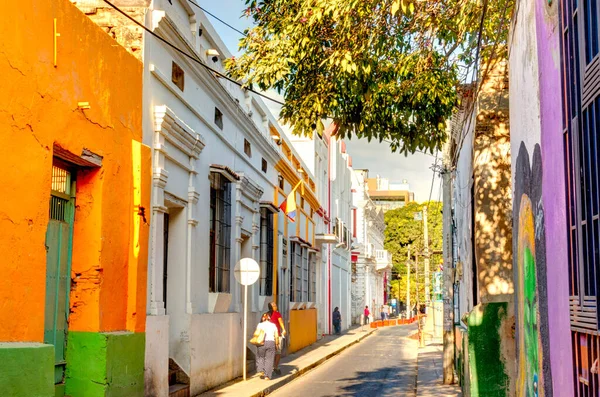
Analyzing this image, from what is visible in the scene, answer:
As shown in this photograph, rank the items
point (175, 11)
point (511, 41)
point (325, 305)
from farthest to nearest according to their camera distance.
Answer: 1. point (325, 305)
2. point (175, 11)
3. point (511, 41)

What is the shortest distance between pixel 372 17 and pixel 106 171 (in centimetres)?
392

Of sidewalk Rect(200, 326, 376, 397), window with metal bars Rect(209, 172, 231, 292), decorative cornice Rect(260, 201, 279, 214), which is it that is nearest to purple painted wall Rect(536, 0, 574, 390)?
sidewalk Rect(200, 326, 376, 397)

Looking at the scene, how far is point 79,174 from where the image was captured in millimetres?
10453

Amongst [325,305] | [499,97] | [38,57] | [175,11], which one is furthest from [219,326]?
[325,305]

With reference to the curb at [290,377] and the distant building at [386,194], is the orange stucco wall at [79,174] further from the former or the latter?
the distant building at [386,194]

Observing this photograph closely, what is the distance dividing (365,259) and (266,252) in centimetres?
3733

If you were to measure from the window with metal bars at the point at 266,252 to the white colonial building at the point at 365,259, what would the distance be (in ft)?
101

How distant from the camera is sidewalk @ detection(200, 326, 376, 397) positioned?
15.4 m

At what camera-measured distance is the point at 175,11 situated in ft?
46.1

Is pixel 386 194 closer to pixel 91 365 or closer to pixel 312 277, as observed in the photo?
pixel 312 277

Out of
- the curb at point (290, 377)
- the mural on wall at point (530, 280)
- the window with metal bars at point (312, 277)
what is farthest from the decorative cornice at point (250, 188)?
the window with metal bars at point (312, 277)

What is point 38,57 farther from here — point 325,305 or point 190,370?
point 325,305

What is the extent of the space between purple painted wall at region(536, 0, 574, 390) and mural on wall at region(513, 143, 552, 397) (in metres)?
0.27

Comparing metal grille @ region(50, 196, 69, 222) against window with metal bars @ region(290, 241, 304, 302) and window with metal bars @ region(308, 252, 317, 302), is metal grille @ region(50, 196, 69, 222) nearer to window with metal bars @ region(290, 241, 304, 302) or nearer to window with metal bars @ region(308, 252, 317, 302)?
window with metal bars @ region(290, 241, 304, 302)
